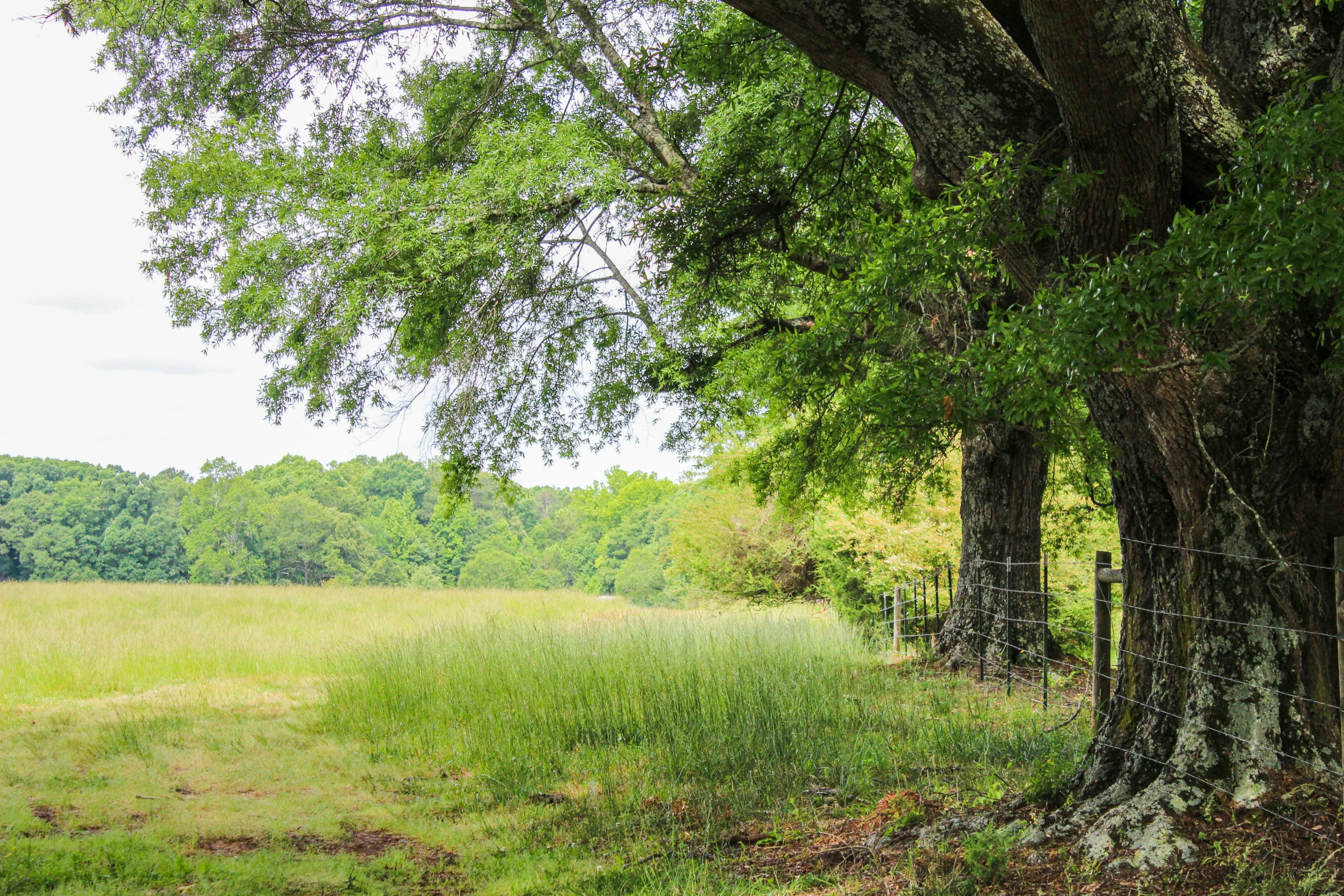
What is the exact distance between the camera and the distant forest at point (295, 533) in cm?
5138

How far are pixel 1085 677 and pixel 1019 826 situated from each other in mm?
7131

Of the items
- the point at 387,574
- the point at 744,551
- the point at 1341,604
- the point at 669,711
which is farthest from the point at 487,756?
the point at 387,574

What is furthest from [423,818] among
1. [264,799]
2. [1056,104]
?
[1056,104]

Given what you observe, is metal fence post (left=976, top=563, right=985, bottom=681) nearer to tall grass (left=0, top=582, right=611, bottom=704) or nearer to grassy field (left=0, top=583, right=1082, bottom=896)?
grassy field (left=0, top=583, right=1082, bottom=896)

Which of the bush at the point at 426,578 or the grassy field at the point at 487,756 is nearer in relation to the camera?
the grassy field at the point at 487,756

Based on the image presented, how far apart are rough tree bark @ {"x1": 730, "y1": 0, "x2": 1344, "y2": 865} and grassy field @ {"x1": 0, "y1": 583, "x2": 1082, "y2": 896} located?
84 cm

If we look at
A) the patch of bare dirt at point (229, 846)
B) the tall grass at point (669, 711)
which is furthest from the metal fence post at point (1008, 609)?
the patch of bare dirt at point (229, 846)

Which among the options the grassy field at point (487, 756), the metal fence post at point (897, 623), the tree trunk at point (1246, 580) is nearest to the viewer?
the tree trunk at point (1246, 580)

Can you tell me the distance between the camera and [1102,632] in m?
6.60

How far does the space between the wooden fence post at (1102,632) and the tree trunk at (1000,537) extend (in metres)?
3.92

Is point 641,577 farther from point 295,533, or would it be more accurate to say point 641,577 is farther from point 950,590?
point 950,590

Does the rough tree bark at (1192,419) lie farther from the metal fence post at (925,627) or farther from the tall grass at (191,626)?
the tall grass at (191,626)

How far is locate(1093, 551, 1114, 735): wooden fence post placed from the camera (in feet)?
21.2

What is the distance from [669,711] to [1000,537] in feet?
16.1
